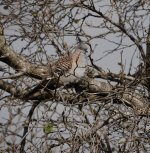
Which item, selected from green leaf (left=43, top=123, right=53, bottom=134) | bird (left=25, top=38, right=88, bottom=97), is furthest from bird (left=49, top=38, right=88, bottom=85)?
green leaf (left=43, top=123, right=53, bottom=134)

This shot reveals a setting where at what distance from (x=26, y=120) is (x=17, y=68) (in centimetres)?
77

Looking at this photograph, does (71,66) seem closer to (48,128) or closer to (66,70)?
(66,70)

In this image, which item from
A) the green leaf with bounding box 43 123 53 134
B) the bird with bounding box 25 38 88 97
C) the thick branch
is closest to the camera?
the green leaf with bounding box 43 123 53 134

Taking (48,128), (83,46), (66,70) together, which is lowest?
(48,128)

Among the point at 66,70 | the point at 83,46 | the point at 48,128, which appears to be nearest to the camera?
the point at 48,128

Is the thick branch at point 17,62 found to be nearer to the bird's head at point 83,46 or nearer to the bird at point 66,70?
the bird at point 66,70

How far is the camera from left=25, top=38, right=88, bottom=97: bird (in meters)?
5.97

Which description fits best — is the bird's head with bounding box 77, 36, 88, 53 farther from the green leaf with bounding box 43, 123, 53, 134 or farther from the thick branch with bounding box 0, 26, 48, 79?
the green leaf with bounding box 43, 123, 53, 134

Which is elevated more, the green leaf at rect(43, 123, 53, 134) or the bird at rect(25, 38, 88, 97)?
the bird at rect(25, 38, 88, 97)

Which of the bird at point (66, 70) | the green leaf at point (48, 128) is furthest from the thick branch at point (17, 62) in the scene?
the green leaf at point (48, 128)

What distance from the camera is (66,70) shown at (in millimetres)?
6262

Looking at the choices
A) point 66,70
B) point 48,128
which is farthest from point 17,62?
point 48,128

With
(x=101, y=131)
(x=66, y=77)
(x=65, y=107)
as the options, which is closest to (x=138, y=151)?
(x=101, y=131)

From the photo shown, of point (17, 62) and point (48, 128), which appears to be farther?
point (17, 62)
